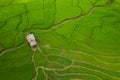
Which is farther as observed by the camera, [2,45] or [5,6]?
[5,6]

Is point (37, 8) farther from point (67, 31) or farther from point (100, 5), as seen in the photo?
point (100, 5)

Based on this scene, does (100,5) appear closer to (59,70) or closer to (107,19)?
(107,19)

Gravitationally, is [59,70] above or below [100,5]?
below

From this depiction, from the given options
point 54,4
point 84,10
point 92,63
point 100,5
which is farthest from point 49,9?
point 92,63

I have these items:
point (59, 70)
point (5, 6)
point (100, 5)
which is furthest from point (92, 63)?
point (5, 6)

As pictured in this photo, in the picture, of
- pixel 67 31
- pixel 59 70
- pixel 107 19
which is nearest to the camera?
pixel 59 70

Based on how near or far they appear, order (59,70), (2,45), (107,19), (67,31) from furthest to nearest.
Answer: (107,19), (67,31), (2,45), (59,70)
